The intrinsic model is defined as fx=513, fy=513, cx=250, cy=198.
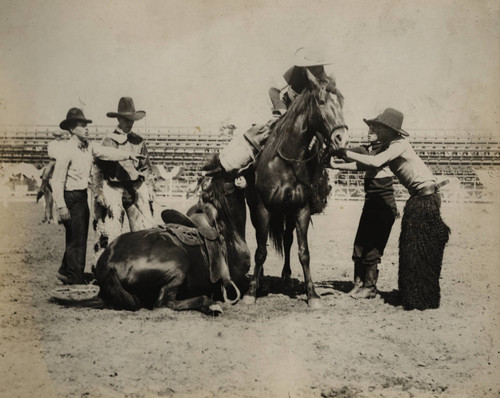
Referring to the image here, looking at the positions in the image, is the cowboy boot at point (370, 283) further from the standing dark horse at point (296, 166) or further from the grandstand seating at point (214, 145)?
the grandstand seating at point (214, 145)

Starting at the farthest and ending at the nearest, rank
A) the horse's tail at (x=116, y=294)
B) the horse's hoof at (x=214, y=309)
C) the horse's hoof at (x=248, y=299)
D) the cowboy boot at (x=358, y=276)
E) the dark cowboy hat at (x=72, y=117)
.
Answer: the dark cowboy hat at (x=72, y=117)
the cowboy boot at (x=358, y=276)
the horse's hoof at (x=248, y=299)
the horse's hoof at (x=214, y=309)
the horse's tail at (x=116, y=294)

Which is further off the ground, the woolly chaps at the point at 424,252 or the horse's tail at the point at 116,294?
the woolly chaps at the point at 424,252

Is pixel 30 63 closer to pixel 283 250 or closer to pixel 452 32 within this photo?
pixel 283 250

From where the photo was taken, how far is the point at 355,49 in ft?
20.5

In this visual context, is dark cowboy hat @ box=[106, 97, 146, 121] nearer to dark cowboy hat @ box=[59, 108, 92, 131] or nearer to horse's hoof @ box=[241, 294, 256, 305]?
dark cowboy hat @ box=[59, 108, 92, 131]

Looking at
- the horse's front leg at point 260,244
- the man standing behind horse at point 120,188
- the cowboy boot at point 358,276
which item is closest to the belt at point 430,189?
the cowboy boot at point 358,276

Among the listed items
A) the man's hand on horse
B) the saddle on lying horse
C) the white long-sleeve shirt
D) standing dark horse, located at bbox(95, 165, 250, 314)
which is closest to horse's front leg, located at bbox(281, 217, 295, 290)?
standing dark horse, located at bbox(95, 165, 250, 314)

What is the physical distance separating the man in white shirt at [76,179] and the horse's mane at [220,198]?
43.6 inches

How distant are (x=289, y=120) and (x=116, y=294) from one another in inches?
99.3

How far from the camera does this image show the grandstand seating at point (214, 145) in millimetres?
6465

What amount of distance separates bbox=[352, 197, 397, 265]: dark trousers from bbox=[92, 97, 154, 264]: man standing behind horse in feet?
8.57

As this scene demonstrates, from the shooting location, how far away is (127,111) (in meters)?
6.30

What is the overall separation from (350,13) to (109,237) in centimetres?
397

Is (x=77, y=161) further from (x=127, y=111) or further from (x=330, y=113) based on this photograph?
(x=330, y=113)
